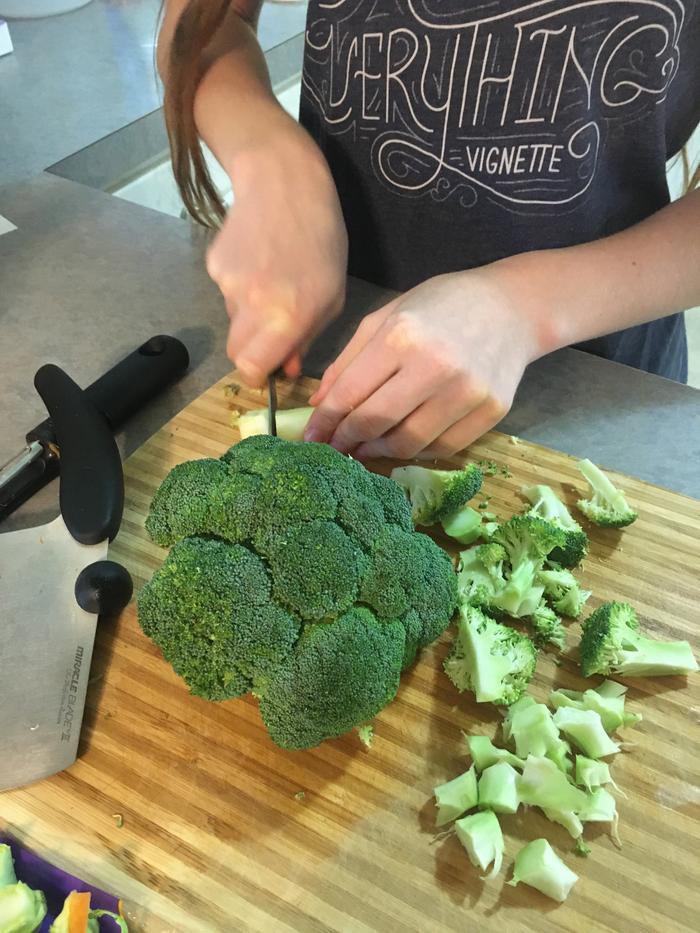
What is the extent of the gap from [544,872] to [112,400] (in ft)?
2.21

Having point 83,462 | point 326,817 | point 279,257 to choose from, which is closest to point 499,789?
point 326,817

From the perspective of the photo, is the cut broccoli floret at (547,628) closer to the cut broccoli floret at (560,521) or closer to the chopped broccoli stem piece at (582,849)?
the cut broccoli floret at (560,521)

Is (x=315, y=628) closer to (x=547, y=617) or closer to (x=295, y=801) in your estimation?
(x=295, y=801)

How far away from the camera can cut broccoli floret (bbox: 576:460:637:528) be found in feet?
2.64

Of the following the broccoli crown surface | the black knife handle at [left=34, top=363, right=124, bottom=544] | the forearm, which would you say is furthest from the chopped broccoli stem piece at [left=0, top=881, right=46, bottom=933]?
the forearm

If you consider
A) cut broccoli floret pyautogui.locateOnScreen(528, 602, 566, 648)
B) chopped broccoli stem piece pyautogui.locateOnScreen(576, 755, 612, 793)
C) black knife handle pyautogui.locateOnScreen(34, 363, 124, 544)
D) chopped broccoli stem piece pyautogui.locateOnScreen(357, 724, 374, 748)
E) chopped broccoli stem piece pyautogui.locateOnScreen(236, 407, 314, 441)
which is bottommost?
chopped broccoli stem piece pyautogui.locateOnScreen(576, 755, 612, 793)

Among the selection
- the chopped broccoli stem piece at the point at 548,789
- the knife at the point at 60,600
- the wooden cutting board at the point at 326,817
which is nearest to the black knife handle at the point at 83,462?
the knife at the point at 60,600

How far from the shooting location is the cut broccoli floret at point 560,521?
772mm

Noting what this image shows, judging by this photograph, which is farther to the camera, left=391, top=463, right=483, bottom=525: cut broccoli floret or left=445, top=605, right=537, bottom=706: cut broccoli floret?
left=391, top=463, right=483, bottom=525: cut broccoli floret

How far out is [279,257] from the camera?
2.98 ft

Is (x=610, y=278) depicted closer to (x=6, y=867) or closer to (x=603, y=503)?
(x=603, y=503)

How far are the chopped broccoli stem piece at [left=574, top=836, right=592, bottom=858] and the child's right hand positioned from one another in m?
0.58

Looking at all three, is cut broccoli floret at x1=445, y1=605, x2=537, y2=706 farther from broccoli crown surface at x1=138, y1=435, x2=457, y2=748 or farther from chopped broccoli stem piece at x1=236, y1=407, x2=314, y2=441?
chopped broccoli stem piece at x1=236, y1=407, x2=314, y2=441

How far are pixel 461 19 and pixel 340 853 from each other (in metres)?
0.92
